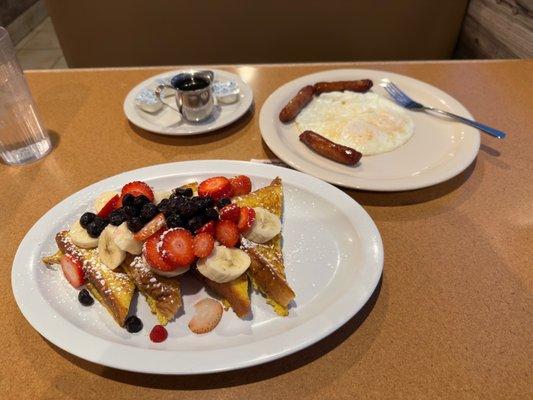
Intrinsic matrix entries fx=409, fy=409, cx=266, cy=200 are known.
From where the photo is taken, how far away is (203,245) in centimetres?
94

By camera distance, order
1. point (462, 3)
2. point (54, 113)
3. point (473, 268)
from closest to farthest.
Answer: point (473, 268)
point (54, 113)
point (462, 3)

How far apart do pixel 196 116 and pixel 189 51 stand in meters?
1.54

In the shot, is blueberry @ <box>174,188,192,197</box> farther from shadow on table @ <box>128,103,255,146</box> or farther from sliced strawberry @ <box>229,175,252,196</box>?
shadow on table @ <box>128,103,255,146</box>

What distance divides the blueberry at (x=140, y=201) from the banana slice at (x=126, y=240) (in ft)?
0.17

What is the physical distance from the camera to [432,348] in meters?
0.89

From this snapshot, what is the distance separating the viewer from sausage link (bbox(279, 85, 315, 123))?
1581mm

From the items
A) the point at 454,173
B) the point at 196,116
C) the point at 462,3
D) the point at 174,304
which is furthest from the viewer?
the point at 462,3

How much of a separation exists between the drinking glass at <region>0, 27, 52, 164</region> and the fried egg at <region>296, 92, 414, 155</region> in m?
0.96

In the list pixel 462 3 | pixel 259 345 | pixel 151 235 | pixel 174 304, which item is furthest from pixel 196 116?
pixel 462 3

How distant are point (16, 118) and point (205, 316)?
104cm

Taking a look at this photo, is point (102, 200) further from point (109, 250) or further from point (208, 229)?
point (208, 229)

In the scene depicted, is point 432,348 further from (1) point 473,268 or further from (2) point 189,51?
(2) point 189,51

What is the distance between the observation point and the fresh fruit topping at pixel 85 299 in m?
0.96

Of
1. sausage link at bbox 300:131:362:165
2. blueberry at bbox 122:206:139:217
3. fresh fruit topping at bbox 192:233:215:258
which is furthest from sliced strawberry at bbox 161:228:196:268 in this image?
sausage link at bbox 300:131:362:165
